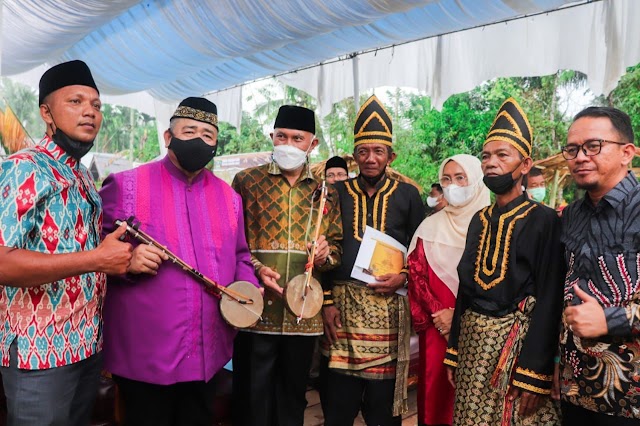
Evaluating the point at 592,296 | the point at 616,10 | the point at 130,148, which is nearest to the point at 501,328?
the point at 592,296

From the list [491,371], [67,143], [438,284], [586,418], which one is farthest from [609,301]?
[67,143]

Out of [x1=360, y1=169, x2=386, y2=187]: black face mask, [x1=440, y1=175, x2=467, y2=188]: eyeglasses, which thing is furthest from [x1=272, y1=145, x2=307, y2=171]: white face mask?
[x1=440, y1=175, x2=467, y2=188]: eyeglasses

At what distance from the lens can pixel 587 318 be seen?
1854 millimetres

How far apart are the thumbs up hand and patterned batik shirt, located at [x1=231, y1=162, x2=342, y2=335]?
144cm

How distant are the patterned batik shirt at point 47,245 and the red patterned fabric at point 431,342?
183 cm

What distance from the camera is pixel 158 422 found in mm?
2357

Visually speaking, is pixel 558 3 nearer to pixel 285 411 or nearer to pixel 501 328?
pixel 501 328

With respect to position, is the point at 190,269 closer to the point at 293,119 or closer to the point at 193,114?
the point at 193,114

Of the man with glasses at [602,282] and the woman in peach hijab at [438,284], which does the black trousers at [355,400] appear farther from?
the man with glasses at [602,282]

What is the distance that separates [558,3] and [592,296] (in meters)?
3.99

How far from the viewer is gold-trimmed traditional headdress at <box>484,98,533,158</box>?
2.64 meters

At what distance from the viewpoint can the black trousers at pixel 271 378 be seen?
2.89m

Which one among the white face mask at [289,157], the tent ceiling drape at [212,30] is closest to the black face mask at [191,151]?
the white face mask at [289,157]

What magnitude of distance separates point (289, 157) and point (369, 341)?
1217mm
